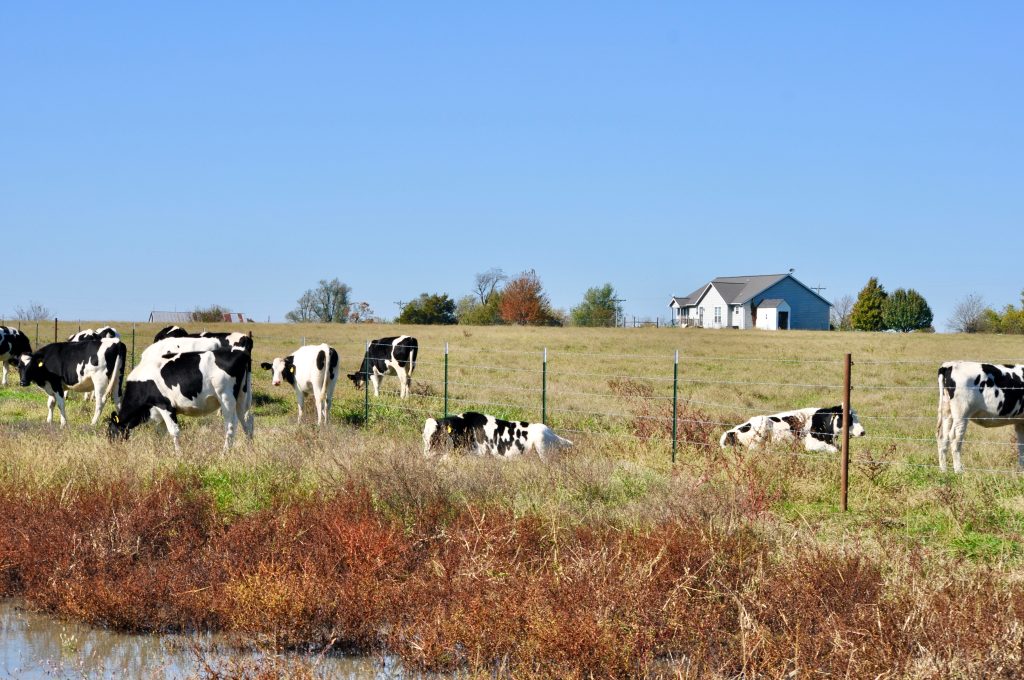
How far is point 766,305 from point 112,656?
3241 inches

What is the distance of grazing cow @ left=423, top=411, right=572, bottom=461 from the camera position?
13.8 m

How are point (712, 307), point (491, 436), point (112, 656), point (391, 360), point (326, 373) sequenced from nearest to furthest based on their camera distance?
point (112, 656), point (491, 436), point (326, 373), point (391, 360), point (712, 307)

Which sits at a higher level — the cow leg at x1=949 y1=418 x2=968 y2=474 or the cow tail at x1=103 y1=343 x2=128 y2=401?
the cow tail at x1=103 y1=343 x2=128 y2=401

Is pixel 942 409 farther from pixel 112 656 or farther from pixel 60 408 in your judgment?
pixel 60 408

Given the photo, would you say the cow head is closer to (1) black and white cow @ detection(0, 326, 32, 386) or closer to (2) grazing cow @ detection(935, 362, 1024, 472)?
(1) black and white cow @ detection(0, 326, 32, 386)

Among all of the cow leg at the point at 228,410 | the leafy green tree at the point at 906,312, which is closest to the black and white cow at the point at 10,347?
the cow leg at the point at 228,410

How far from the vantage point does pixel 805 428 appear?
16.6 metres

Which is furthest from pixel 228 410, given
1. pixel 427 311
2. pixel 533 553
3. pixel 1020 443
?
pixel 427 311

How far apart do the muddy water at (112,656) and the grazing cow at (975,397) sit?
1057 centimetres

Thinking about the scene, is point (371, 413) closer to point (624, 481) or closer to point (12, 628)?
point (624, 481)

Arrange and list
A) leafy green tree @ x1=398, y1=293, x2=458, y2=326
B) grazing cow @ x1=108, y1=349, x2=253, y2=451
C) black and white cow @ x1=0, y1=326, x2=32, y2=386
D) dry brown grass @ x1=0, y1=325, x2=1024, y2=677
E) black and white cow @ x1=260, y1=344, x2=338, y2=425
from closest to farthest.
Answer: dry brown grass @ x1=0, y1=325, x2=1024, y2=677 < grazing cow @ x1=108, y1=349, x2=253, y2=451 < black and white cow @ x1=260, y1=344, x2=338, y2=425 < black and white cow @ x1=0, y1=326, x2=32, y2=386 < leafy green tree @ x1=398, y1=293, x2=458, y2=326

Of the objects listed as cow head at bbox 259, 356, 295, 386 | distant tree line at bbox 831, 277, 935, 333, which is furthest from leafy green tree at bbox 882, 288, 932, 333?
cow head at bbox 259, 356, 295, 386

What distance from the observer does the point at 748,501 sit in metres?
9.30

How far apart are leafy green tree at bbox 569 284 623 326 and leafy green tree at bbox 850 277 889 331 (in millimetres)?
20590
